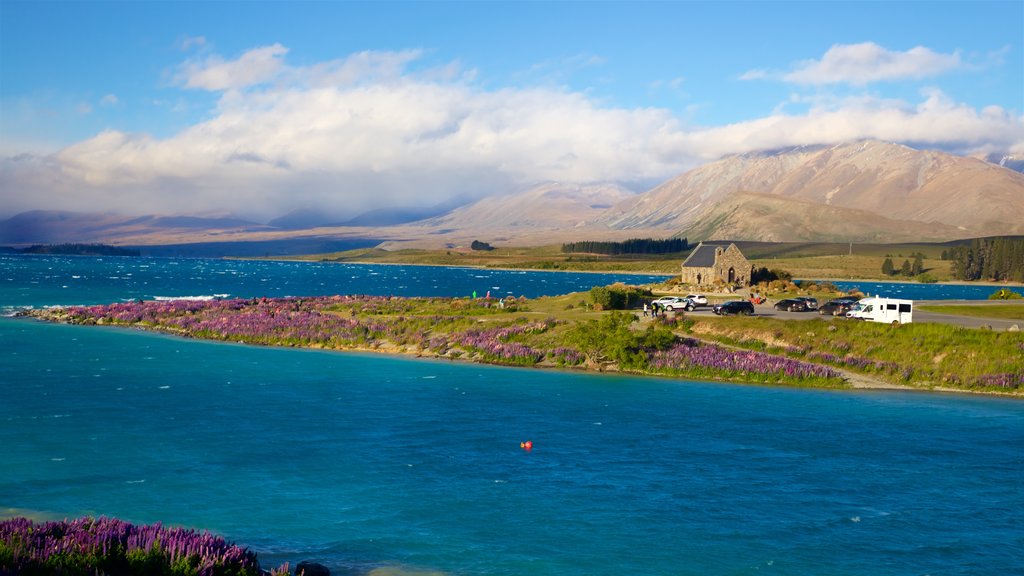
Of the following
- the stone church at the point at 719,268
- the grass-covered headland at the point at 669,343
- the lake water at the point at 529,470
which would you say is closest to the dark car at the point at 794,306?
the grass-covered headland at the point at 669,343

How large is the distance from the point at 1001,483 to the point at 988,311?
49040mm

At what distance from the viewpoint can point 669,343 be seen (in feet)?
172

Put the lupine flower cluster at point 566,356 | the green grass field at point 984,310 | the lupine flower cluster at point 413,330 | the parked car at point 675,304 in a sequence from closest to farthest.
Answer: the lupine flower cluster at point 413,330, the lupine flower cluster at point 566,356, the green grass field at point 984,310, the parked car at point 675,304

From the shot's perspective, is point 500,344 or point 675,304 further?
point 675,304

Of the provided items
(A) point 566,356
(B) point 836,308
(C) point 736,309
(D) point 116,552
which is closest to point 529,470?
(D) point 116,552

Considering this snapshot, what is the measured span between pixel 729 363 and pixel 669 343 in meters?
4.27

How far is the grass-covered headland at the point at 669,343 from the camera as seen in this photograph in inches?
1865

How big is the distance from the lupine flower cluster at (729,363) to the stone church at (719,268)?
181 feet

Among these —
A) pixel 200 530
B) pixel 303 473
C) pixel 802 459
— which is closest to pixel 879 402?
pixel 802 459

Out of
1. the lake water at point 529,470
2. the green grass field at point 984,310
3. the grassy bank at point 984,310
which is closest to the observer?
the lake water at point 529,470

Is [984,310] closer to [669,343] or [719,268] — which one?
[669,343]

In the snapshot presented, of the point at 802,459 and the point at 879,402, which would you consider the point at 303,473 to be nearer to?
the point at 802,459

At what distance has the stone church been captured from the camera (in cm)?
10612

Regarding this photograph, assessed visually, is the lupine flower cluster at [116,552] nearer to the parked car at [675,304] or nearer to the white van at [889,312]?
the white van at [889,312]
